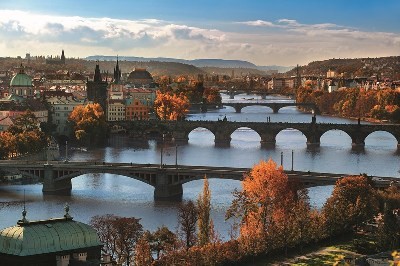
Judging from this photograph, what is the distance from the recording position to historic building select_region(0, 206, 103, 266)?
17312 mm

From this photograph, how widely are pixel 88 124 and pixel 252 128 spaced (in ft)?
34.0

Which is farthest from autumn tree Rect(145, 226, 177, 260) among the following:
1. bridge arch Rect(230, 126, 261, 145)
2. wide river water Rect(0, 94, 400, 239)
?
bridge arch Rect(230, 126, 261, 145)

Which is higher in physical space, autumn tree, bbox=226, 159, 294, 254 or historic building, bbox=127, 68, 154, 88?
historic building, bbox=127, 68, 154, 88

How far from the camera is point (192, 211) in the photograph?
30.5 metres

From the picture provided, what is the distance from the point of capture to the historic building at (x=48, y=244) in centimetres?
1731

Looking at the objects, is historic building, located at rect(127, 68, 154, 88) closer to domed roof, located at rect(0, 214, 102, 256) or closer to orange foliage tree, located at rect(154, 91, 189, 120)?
orange foliage tree, located at rect(154, 91, 189, 120)

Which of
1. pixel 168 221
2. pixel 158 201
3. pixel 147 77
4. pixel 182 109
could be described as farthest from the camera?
pixel 147 77

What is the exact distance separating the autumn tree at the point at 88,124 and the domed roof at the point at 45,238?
44.1 metres

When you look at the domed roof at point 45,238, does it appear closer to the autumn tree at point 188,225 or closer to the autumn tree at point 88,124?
the autumn tree at point 188,225

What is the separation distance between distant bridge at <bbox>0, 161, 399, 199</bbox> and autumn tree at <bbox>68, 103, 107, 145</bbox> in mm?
19667

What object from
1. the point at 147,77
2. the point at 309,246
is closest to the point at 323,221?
the point at 309,246

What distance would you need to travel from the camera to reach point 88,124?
63.1 m

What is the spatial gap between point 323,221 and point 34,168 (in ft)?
52.4

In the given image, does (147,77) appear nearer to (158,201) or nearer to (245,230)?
(158,201)
